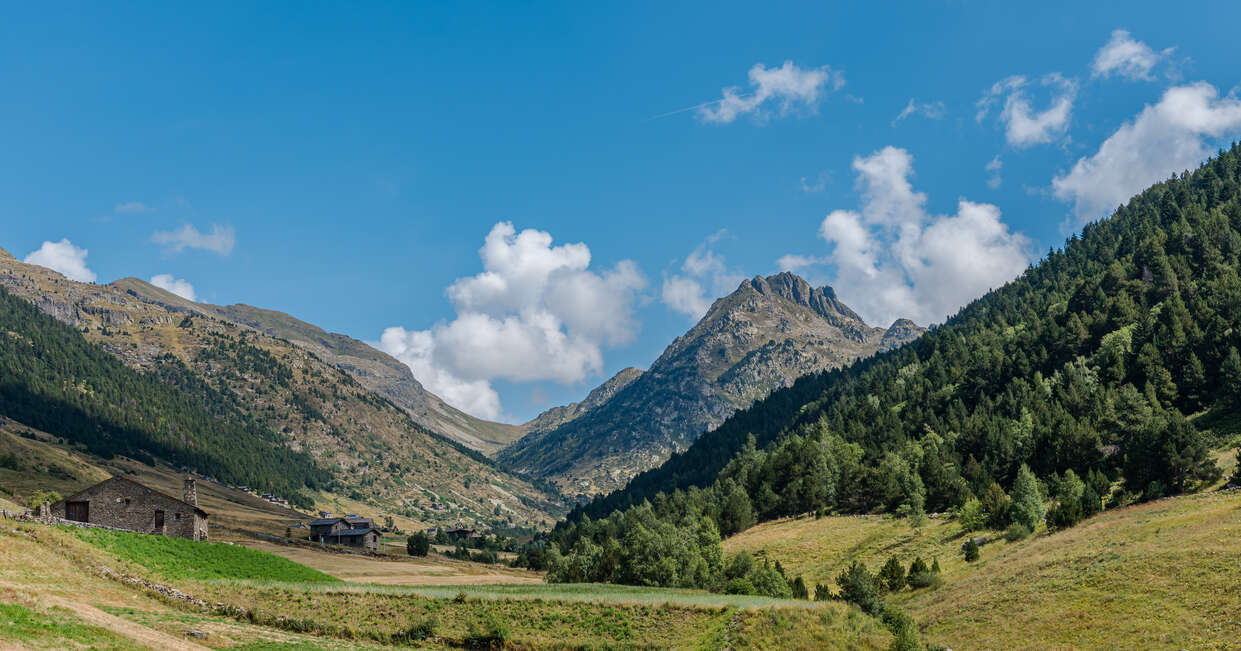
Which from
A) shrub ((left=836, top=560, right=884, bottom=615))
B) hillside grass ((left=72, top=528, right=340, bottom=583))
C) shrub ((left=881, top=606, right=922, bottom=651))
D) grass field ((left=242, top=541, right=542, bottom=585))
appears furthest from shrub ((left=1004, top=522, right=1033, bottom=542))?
hillside grass ((left=72, top=528, right=340, bottom=583))

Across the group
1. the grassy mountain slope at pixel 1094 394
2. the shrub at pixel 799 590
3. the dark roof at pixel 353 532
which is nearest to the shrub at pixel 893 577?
the shrub at pixel 799 590

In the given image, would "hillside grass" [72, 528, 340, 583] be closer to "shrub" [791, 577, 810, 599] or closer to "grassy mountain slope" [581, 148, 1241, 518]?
"shrub" [791, 577, 810, 599]

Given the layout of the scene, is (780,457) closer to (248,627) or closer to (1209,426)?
Result: (1209,426)

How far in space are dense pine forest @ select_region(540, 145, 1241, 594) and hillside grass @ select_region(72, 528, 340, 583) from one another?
36.0 meters

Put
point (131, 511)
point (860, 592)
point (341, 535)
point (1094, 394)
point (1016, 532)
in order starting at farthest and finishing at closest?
point (341, 535)
point (1094, 394)
point (1016, 532)
point (131, 511)
point (860, 592)

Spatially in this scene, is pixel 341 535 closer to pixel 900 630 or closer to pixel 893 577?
pixel 893 577

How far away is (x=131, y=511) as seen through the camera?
7988 cm

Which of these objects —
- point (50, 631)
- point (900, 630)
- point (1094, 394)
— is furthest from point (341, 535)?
point (1094, 394)

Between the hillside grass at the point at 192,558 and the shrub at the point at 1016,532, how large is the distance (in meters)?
74.1

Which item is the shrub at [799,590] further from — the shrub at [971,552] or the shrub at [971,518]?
the shrub at [971,518]

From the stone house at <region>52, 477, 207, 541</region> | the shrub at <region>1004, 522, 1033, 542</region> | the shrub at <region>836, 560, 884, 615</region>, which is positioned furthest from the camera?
the shrub at <region>1004, 522, 1033, 542</region>

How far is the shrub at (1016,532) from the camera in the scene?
80750 mm

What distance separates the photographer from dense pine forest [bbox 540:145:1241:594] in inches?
3349

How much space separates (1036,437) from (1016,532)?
1806 inches
